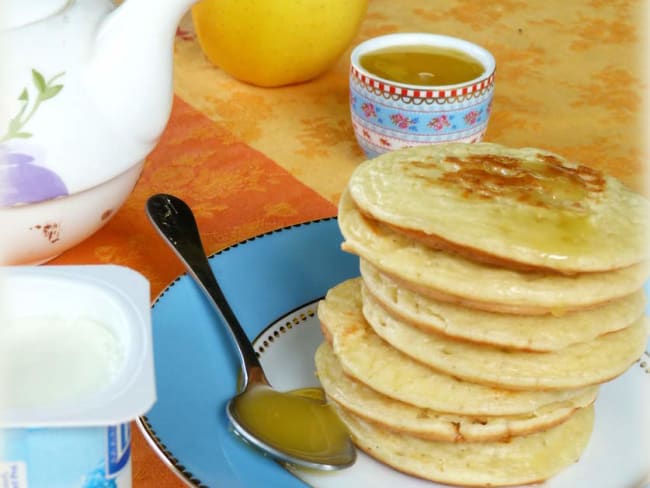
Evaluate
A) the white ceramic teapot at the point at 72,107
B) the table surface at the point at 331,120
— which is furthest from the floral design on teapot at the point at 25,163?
the table surface at the point at 331,120

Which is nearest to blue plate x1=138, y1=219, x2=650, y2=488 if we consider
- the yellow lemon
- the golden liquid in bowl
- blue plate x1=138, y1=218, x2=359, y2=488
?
blue plate x1=138, y1=218, x2=359, y2=488

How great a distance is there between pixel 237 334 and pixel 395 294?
0.19 metres

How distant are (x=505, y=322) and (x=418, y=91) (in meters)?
0.51

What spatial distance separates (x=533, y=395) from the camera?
79cm

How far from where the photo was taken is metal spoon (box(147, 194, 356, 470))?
794 mm

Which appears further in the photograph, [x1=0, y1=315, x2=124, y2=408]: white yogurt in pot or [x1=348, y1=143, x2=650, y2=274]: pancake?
[x1=348, y1=143, x2=650, y2=274]: pancake

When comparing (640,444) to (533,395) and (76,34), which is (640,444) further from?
(76,34)

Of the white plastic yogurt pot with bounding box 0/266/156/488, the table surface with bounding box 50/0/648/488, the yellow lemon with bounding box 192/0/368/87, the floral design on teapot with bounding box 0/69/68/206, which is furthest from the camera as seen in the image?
the yellow lemon with bounding box 192/0/368/87

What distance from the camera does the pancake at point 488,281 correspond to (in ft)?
2.39

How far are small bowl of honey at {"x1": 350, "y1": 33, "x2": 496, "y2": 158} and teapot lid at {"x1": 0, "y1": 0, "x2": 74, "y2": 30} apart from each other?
44 cm

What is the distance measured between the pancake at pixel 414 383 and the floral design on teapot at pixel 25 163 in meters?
0.32

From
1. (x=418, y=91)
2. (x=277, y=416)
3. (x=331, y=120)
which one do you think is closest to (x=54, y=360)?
(x=277, y=416)

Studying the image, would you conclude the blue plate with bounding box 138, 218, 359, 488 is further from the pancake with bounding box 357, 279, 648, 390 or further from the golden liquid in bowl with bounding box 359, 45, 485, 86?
the golden liquid in bowl with bounding box 359, 45, 485, 86

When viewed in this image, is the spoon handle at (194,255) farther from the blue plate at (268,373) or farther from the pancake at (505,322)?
the pancake at (505,322)
